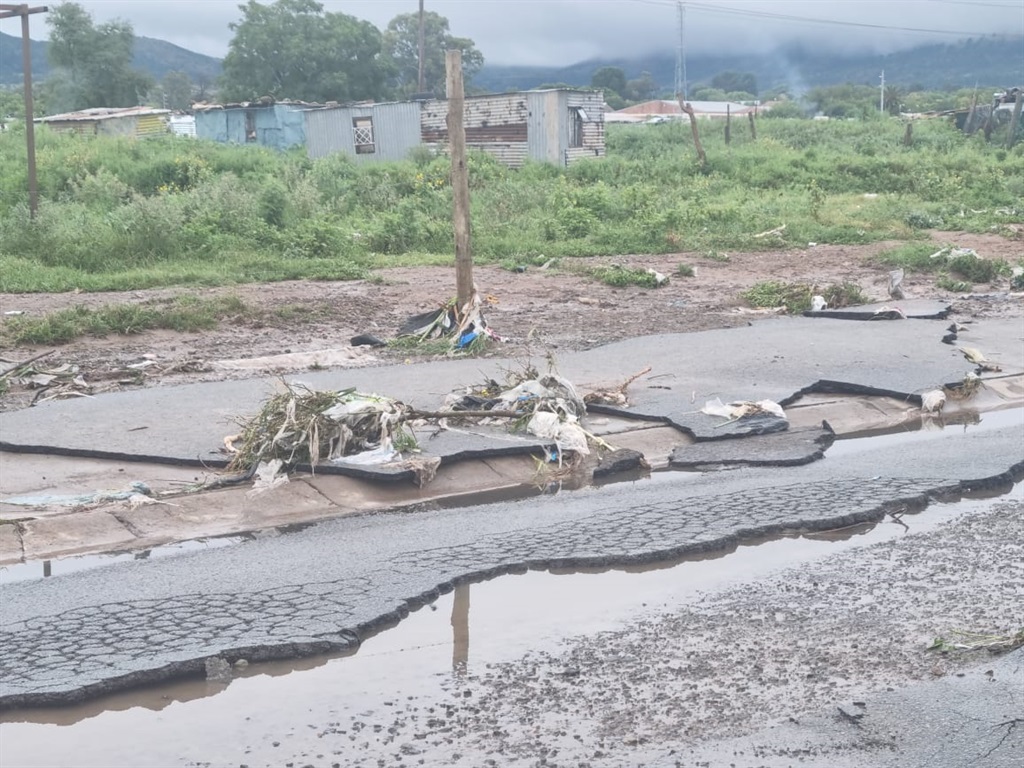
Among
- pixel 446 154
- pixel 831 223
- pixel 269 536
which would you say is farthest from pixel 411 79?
pixel 269 536

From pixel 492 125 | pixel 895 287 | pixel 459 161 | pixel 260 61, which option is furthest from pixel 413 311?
pixel 260 61

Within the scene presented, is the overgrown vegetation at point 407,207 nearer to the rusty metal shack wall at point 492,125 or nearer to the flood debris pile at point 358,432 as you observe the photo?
the rusty metal shack wall at point 492,125

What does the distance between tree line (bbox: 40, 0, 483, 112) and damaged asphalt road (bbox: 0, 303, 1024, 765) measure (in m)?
49.7

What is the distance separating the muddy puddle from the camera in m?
3.97

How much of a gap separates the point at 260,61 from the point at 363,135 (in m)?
27.7

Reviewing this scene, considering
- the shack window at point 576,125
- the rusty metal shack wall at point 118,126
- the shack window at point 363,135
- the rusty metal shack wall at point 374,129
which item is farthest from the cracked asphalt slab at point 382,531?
the rusty metal shack wall at point 118,126

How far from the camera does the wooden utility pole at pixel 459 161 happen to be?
10.4 metres

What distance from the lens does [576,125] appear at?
110ft

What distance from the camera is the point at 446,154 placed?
105 ft

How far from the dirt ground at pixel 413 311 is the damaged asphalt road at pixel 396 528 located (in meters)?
0.99

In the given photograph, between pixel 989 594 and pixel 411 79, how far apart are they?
87.4m

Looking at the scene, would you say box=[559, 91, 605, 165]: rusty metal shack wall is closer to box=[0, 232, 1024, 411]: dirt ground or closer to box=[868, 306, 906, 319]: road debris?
box=[0, 232, 1024, 411]: dirt ground

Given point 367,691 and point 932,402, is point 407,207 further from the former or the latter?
point 367,691

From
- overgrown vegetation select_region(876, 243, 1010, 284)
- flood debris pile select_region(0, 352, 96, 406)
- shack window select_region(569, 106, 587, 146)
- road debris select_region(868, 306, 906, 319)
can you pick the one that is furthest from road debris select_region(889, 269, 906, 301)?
shack window select_region(569, 106, 587, 146)
